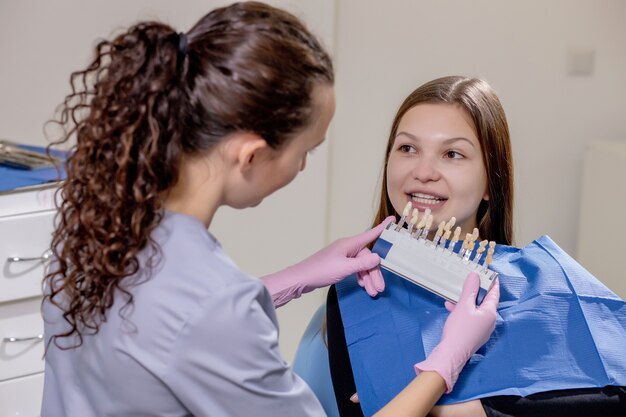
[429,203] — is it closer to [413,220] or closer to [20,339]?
[413,220]

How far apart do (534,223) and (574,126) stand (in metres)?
0.36

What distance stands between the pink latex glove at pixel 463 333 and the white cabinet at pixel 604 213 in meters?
1.59

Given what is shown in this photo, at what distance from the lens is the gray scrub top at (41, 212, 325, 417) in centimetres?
103

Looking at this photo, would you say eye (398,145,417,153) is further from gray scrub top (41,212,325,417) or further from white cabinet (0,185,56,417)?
white cabinet (0,185,56,417)

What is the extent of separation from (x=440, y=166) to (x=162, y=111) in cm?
70

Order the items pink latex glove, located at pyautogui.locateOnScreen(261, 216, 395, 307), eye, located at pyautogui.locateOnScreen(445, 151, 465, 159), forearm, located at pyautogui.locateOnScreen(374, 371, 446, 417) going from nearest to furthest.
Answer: forearm, located at pyautogui.locateOnScreen(374, 371, 446, 417) < pink latex glove, located at pyautogui.locateOnScreen(261, 216, 395, 307) < eye, located at pyautogui.locateOnScreen(445, 151, 465, 159)

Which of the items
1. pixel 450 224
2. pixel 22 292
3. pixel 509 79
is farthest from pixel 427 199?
pixel 509 79

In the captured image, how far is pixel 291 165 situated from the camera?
3.70 feet

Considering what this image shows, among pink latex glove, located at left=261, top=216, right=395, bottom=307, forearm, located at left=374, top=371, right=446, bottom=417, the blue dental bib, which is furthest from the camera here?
pink latex glove, located at left=261, top=216, right=395, bottom=307

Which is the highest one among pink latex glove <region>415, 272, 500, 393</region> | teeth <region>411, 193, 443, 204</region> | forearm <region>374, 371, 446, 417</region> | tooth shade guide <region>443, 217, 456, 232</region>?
teeth <region>411, 193, 443, 204</region>

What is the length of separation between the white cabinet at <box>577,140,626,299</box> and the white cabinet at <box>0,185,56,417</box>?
174 centimetres

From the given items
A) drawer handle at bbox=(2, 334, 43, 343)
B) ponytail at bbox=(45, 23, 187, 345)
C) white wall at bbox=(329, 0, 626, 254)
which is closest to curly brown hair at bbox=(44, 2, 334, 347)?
ponytail at bbox=(45, 23, 187, 345)

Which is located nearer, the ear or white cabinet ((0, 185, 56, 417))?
the ear

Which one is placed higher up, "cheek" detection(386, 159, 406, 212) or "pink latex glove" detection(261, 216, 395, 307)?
"cheek" detection(386, 159, 406, 212)
